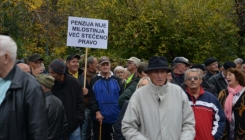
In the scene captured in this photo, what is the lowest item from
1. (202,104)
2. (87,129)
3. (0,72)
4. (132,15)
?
(87,129)

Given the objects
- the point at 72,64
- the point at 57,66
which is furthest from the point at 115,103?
the point at 57,66

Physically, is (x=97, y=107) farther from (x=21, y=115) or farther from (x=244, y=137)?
(x=21, y=115)

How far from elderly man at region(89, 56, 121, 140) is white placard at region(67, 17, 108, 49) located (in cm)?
73

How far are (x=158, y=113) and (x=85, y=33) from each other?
5412 millimetres

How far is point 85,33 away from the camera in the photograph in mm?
11156

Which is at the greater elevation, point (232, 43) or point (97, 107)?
point (232, 43)

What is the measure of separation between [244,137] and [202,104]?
1.54 metres

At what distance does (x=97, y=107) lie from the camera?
10578 millimetres

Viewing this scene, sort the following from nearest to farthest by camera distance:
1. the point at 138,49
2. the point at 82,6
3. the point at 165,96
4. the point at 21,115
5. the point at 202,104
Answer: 1. the point at 21,115
2. the point at 165,96
3. the point at 202,104
4. the point at 138,49
5. the point at 82,6

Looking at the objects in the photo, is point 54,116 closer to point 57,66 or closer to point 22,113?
point 57,66

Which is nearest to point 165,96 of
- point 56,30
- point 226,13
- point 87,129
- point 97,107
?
point 97,107

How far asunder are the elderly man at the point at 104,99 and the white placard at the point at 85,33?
73 centimetres

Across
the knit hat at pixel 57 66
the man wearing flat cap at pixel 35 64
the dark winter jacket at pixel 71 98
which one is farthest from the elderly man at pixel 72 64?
the knit hat at pixel 57 66

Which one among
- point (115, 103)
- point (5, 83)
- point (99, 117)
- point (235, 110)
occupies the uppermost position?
point (5, 83)
